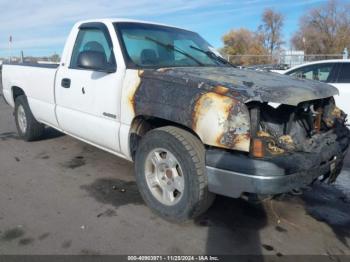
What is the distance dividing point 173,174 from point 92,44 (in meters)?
2.15

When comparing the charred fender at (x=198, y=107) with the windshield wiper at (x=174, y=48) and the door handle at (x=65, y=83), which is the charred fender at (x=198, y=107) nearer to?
the windshield wiper at (x=174, y=48)

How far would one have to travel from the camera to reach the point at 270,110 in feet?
10.4

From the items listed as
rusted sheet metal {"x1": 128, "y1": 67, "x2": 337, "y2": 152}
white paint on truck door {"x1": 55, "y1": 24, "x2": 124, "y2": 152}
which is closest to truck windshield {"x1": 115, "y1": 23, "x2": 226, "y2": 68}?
white paint on truck door {"x1": 55, "y1": 24, "x2": 124, "y2": 152}

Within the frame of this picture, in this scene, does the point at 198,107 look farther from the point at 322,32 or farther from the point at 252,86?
the point at 322,32

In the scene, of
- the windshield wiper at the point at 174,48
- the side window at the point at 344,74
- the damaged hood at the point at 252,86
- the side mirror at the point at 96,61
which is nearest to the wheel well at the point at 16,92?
the side mirror at the point at 96,61

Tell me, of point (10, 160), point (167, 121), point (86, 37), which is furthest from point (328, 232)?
point (10, 160)

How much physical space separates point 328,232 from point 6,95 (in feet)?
19.1

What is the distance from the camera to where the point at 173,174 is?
3.37 meters

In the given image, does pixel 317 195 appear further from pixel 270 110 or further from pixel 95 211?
pixel 95 211

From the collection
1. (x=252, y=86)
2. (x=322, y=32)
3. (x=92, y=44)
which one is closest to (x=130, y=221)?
(x=252, y=86)

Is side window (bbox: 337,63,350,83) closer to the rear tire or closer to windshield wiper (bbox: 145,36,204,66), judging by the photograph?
windshield wiper (bbox: 145,36,204,66)

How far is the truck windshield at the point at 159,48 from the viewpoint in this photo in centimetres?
397

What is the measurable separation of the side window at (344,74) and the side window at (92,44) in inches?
214

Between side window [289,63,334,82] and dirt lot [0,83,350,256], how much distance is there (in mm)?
3844
